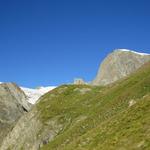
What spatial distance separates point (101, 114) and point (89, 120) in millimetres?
2140

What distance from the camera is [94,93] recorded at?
8219 centimetres

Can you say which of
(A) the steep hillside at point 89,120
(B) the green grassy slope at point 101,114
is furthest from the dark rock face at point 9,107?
(B) the green grassy slope at point 101,114

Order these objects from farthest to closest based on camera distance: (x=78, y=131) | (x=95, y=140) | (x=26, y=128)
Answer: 1. (x=26, y=128)
2. (x=78, y=131)
3. (x=95, y=140)

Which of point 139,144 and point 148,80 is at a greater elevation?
point 148,80

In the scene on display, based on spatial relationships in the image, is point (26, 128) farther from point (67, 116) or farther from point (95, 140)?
point (95, 140)

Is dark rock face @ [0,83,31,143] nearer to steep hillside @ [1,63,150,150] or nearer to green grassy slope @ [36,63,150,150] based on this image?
steep hillside @ [1,63,150,150]

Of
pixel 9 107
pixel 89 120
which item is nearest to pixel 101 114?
pixel 89 120

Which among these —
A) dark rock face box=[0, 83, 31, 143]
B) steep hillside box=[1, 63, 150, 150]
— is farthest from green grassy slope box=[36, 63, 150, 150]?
dark rock face box=[0, 83, 31, 143]

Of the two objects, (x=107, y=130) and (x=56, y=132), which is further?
(x=56, y=132)

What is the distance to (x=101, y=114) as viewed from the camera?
63188 millimetres

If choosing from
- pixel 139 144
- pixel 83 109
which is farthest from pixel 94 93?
pixel 139 144

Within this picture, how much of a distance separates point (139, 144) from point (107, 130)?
29.4ft

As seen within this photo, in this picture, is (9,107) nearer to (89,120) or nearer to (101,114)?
(89,120)

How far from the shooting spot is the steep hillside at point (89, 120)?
126 ft
